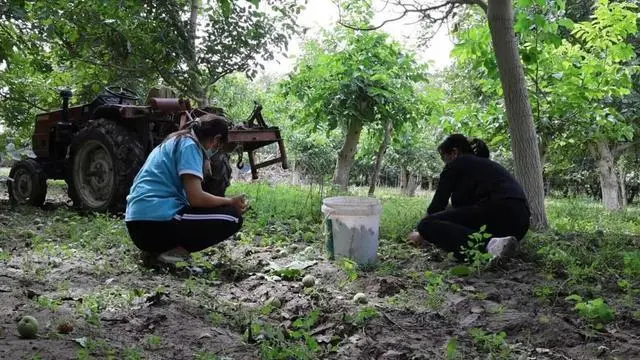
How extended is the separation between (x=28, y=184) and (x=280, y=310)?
576 centimetres

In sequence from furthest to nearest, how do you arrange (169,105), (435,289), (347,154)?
(347,154) < (169,105) < (435,289)

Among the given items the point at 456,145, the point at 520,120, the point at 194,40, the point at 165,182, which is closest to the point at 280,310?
the point at 165,182

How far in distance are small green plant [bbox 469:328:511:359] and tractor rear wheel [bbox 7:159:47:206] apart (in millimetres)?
6617

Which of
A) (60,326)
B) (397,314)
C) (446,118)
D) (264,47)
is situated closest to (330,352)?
(397,314)

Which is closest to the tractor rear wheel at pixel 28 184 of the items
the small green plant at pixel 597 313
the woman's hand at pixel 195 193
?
the woman's hand at pixel 195 193

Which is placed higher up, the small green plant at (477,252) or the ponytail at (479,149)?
the ponytail at (479,149)

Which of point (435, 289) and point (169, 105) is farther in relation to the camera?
point (169, 105)

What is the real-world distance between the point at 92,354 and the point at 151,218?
1.73 m

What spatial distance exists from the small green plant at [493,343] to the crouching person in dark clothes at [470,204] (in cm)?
166

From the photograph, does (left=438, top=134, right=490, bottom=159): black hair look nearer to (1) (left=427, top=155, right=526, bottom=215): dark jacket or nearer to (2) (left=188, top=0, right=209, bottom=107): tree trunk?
(1) (left=427, top=155, right=526, bottom=215): dark jacket

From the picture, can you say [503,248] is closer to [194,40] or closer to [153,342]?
[153,342]

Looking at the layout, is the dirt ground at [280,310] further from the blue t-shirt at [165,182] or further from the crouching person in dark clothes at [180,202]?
the blue t-shirt at [165,182]

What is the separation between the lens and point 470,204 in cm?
497

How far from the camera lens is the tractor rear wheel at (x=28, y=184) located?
752 centimetres
